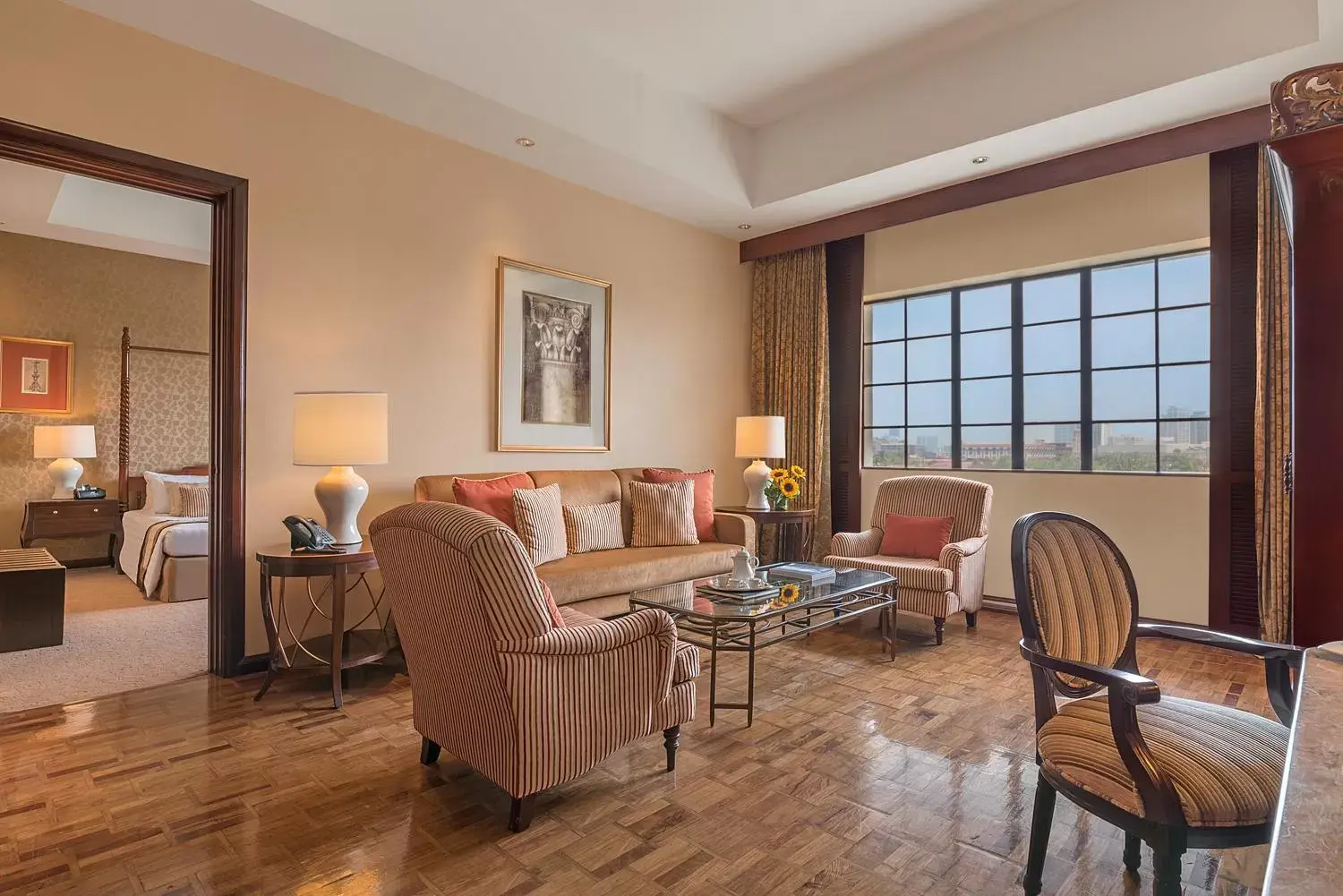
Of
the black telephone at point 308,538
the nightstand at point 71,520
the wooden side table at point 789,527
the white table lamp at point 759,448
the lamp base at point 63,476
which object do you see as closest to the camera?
the black telephone at point 308,538

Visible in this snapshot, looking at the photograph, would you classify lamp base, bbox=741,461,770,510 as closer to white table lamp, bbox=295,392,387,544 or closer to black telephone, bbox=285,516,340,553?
white table lamp, bbox=295,392,387,544

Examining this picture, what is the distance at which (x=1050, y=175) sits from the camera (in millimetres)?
4430

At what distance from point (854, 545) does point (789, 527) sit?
1.13 m

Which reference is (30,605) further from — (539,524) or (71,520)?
(539,524)

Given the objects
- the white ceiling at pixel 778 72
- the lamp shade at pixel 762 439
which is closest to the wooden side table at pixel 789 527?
the lamp shade at pixel 762 439

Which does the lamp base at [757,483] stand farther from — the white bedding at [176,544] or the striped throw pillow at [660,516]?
the white bedding at [176,544]

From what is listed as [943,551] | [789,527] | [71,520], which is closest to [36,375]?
[71,520]

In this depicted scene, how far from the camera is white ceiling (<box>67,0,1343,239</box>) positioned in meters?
3.29

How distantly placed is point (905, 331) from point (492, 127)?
3608mm

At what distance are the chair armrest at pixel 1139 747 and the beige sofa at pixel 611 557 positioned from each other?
2.56m

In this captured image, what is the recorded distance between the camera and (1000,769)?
249 centimetres

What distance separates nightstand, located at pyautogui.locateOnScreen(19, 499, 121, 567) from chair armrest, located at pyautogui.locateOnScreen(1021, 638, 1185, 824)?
A: 744cm

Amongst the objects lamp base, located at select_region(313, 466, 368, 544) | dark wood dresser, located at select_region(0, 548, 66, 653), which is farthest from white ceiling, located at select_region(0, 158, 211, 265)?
lamp base, located at select_region(313, 466, 368, 544)

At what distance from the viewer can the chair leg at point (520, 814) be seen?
6.82 ft
